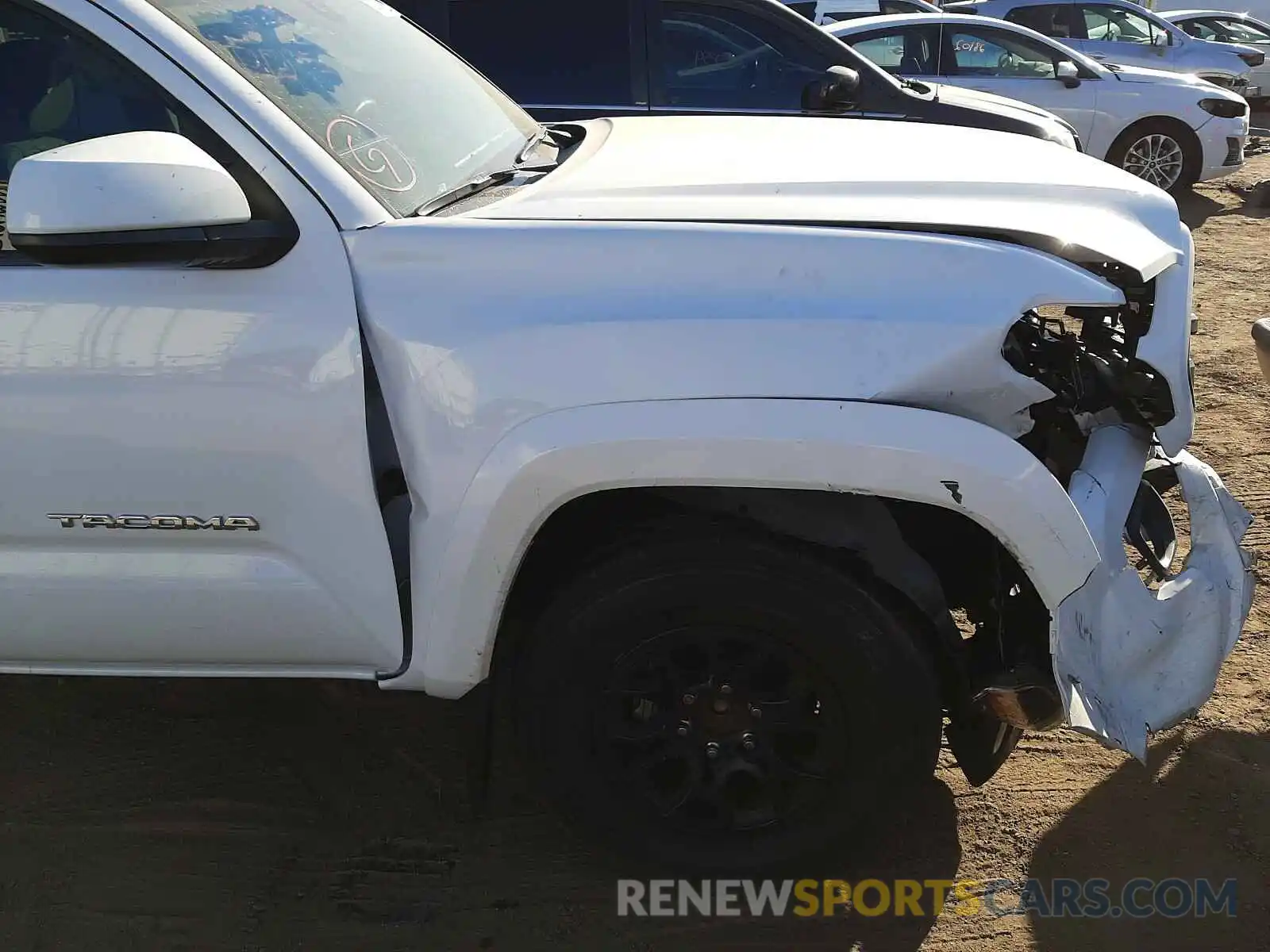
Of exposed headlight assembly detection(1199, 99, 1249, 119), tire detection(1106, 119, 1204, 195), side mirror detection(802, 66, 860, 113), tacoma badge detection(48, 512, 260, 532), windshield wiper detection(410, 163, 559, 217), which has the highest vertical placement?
windshield wiper detection(410, 163, 559, 217)

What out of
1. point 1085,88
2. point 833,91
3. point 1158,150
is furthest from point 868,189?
point 1158,150

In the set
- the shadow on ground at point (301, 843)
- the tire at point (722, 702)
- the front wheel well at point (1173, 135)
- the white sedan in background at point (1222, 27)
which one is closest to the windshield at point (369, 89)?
the tire at point (722, 702)

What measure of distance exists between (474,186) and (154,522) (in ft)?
3.19

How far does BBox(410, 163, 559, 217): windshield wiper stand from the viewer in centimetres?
221

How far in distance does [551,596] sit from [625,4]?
15.2ft

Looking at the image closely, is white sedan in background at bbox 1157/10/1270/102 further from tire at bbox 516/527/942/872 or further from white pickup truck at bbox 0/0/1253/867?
tire at bbox 516/527/942/872

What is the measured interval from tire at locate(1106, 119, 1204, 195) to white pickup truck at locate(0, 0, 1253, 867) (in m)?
7.75

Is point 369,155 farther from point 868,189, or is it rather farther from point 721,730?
point 721,730

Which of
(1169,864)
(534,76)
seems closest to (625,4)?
(534,76)

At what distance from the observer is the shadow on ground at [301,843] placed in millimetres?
2385

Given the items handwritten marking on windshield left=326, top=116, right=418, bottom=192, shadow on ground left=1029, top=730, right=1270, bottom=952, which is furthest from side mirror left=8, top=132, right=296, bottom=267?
shadow on ground left=1029, top=730, right=1270, bottom=952

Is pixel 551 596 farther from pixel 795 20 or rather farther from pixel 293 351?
pixel 795 20

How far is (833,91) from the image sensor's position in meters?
5.30

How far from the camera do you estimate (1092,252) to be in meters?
2.11
